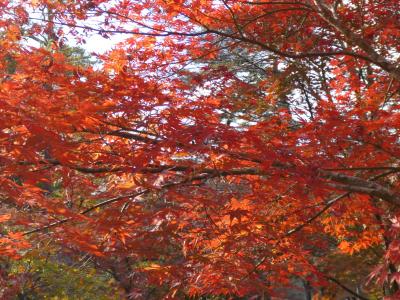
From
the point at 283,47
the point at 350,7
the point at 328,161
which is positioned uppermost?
the point at 350,7

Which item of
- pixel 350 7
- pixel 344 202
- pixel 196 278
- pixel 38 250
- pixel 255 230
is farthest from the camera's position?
pixel 350 7

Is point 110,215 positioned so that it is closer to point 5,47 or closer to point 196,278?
point 196,278

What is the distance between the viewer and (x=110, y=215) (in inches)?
149

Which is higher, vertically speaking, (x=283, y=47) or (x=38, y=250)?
(x=283, y=47)

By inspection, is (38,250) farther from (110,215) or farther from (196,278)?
(196,278)

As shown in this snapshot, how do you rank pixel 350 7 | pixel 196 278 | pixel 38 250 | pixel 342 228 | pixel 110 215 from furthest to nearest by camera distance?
pixel 342 228 → pixel 350 7 → pixel 196 278 → pixel 38 250 → pixel 110 215

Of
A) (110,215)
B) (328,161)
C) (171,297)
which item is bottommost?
(171,297)

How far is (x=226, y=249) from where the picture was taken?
14.9ft

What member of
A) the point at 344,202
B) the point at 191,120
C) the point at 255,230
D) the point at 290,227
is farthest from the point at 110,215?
the point at 344,202

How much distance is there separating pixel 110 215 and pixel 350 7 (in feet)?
16.0

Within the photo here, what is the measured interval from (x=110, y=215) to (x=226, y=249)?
1.40 m

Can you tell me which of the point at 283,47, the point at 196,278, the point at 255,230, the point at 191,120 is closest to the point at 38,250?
the point at 196,278

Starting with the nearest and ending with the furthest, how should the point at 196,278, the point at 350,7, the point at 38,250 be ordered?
the point at 38,250, the point at 196,278, the point at 350,7

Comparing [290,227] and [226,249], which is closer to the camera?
[226,249]
